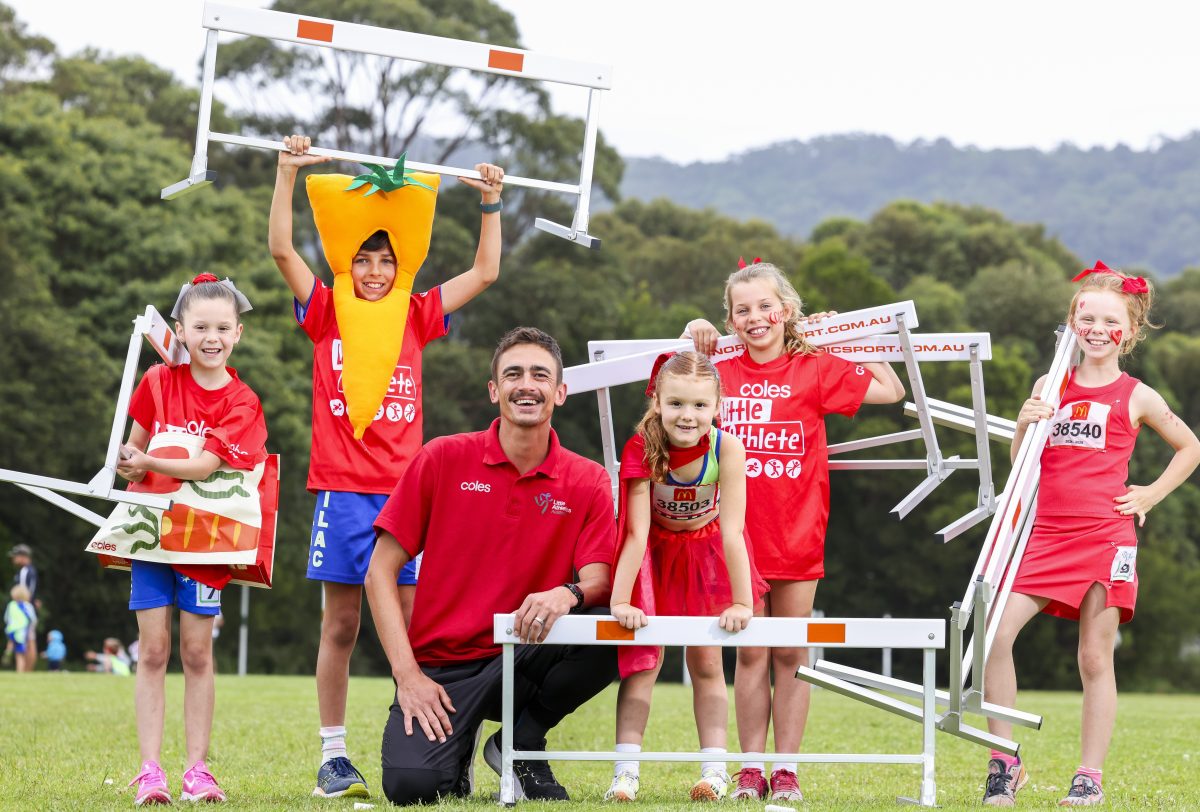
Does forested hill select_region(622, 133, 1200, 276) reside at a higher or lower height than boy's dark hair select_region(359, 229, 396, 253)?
higher

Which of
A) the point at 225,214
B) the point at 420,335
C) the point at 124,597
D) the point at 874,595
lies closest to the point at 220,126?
the point at 225,214

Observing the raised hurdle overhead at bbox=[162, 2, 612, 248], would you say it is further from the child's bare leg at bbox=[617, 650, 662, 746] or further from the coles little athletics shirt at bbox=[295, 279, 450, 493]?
the child's bare leg at bbox=[617, 650, 662, 746]

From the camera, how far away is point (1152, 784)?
6941 mm

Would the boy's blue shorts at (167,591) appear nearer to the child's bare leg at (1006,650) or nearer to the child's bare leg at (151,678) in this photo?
the child's bare leg at (151,678)

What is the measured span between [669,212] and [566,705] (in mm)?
53767

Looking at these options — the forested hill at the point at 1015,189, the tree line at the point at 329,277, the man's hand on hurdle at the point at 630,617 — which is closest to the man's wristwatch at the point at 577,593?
the man's hand on hurdle at the point at 630,617

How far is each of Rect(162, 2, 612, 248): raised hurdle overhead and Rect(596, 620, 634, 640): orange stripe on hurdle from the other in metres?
1.68

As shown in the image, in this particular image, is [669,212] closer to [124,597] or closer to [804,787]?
[124,597]

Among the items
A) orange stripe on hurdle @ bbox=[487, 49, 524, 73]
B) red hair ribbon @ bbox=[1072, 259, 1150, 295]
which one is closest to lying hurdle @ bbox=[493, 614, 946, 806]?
red hair ribbon @ bbox=[1072, 259, 1150, 295]

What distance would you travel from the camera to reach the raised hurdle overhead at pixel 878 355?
6.32 m

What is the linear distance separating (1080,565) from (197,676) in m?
3.39

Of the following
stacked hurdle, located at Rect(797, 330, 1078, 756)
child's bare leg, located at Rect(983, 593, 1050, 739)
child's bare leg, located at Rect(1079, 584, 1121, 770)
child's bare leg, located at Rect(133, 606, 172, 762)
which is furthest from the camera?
child's bare leg, located at Rect(983, 593, 1050, 739)

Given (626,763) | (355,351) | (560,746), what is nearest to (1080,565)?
(626,763)

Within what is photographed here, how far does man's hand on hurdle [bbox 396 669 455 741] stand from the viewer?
18.1 feet
